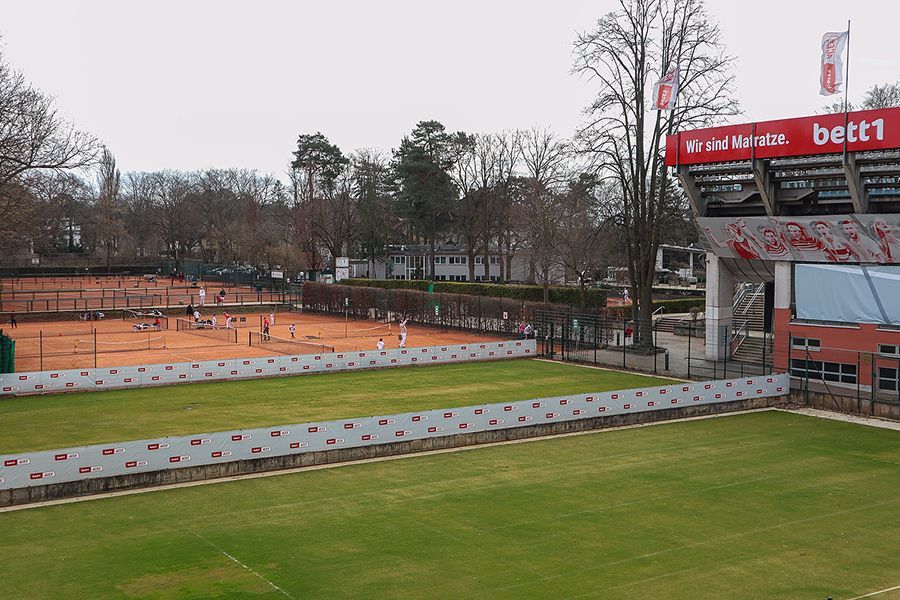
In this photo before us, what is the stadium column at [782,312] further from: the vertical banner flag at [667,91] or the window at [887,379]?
the vertical banner flag at [667,91]

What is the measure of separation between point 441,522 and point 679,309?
56.2 m

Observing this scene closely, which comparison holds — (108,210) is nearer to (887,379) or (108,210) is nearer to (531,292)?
(531,292)

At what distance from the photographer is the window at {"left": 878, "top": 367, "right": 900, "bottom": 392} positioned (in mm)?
33722

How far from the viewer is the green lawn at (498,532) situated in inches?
603

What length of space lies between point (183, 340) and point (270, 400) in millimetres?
22603

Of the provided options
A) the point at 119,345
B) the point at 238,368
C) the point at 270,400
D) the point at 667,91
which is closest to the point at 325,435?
the point at 270,400

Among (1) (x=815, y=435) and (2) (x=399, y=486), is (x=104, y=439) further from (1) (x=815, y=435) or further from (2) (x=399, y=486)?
(1) (x=815, y=435)

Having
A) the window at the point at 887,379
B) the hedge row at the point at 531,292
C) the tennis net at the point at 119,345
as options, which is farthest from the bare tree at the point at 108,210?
the window at the point at 887,379

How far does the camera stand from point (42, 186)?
184 feet

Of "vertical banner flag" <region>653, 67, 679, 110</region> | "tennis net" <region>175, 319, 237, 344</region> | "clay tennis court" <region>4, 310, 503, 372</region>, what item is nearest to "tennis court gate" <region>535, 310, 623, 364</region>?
"clay tennis court" <region>4, 310, 503, 372</region>

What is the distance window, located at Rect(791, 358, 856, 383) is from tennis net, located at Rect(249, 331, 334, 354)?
76.2 ft

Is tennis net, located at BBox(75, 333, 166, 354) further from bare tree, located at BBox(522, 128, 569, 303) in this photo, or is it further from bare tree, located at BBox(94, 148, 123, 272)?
bare tree, located at BBox(94, 148, 123, 272)

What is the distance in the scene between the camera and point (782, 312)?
3791cm

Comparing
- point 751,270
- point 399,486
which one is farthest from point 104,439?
point 751,270
